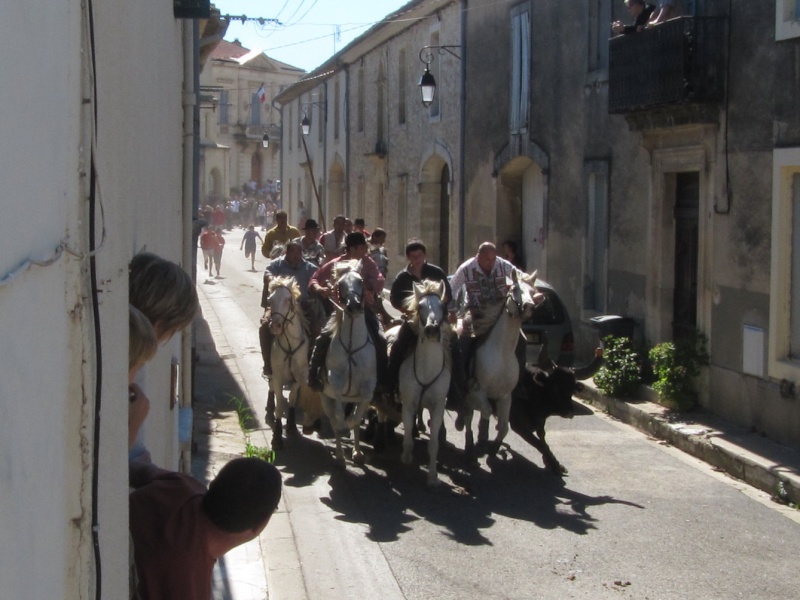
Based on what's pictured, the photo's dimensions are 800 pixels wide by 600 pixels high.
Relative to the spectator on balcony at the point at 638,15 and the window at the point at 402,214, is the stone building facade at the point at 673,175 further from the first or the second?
the window at the point at 402,214

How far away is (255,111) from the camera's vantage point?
7625cm

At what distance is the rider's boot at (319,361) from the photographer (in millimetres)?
10227

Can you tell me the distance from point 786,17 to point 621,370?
4694 millimetres

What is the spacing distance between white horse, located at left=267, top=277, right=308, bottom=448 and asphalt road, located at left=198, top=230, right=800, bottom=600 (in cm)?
49

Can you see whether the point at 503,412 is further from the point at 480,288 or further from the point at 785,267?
the point at 785,267

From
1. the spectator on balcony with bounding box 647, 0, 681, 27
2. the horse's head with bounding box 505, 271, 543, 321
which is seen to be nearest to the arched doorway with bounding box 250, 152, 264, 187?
the spectator on balcony with bounding box 647, 0, 681, 27

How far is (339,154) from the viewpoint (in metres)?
37.4

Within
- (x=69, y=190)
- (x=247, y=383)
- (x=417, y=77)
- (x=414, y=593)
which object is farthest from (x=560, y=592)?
(x=417, y=77)

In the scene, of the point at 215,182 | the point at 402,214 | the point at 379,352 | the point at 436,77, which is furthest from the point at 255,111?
the point at 379,352

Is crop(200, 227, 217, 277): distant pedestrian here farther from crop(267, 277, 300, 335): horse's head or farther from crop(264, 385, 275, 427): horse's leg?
crop(267, 277, 300, 335): horse's head

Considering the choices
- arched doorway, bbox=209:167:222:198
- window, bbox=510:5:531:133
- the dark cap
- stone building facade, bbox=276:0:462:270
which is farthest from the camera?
arched doorway, bbox=209:167:222:198

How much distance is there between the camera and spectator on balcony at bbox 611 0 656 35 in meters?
13.9

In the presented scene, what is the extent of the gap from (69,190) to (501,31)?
20178mm

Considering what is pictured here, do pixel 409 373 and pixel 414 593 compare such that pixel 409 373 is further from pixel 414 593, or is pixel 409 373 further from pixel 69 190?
pixel 69 190
